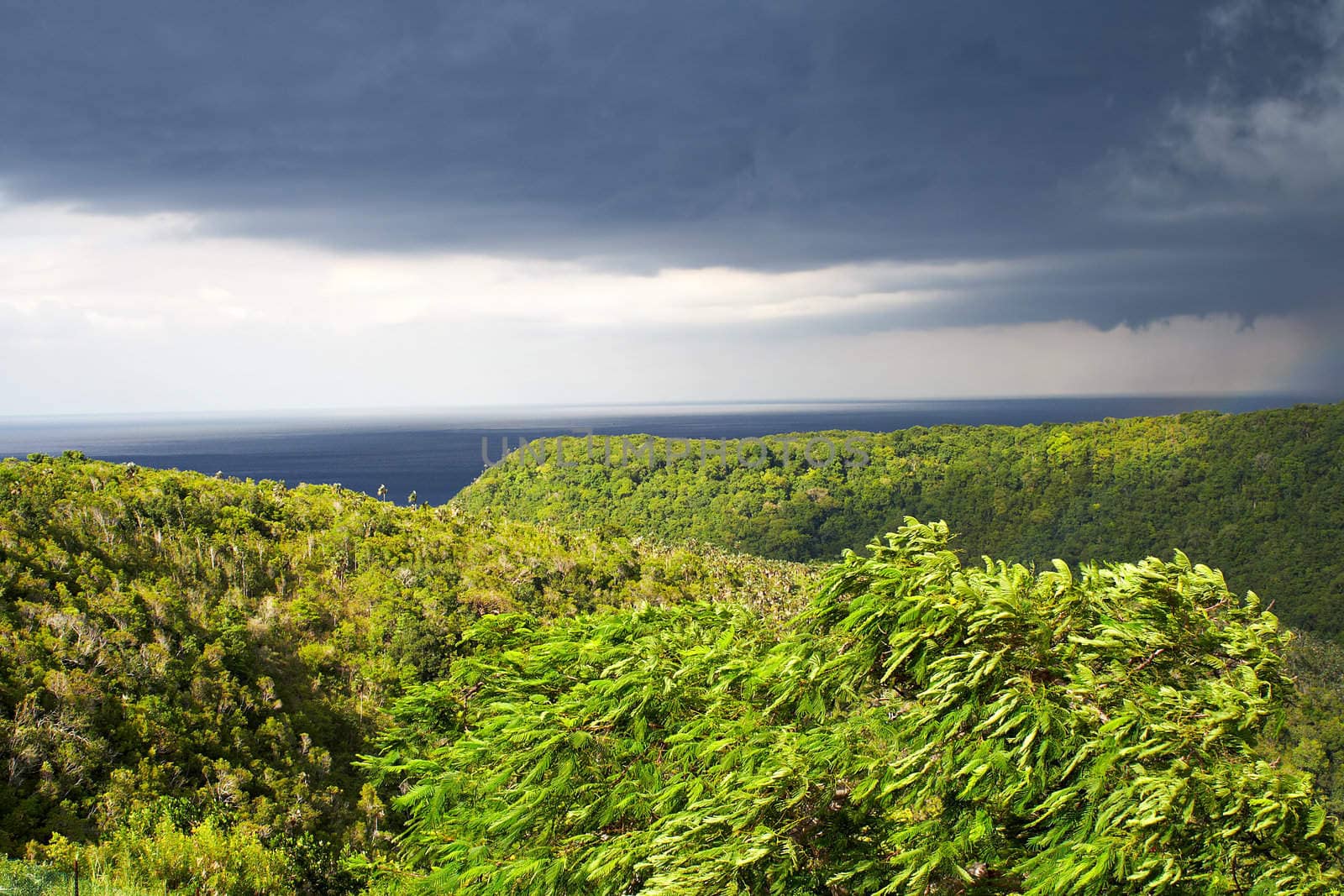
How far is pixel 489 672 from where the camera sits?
10.2 m

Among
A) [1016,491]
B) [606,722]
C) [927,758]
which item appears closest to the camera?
[927,758]

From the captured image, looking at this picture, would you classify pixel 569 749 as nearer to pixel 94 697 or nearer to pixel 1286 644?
pixel 1286 644

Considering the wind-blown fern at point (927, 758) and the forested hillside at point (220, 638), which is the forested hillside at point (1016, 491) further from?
the wind-blown fern at point (927, 758)

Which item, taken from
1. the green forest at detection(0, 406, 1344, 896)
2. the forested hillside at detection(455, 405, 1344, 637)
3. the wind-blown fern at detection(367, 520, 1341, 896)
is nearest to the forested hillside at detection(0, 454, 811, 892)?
the green forest at detection(0, 406, 1344, 896)

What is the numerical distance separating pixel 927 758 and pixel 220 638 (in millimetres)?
19186

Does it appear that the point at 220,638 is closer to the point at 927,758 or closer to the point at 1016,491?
the point at 927,758

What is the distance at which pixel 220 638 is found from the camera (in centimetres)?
1911

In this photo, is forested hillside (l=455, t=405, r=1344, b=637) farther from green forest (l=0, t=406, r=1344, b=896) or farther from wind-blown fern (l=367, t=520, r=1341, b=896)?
wind-blown fern (l=367, t=520, r=1341, b=896)

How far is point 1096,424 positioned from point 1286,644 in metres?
172

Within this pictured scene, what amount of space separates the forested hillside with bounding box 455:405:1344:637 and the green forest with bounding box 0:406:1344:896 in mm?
86498

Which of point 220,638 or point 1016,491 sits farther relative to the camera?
point 1016,491

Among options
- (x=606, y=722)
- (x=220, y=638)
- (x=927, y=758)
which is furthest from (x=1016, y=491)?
(x=927, y=758)

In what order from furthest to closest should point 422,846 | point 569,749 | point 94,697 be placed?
point 94,697
point 422,846
point 569,749

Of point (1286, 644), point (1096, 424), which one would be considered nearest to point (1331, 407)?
point (1096, 424)
